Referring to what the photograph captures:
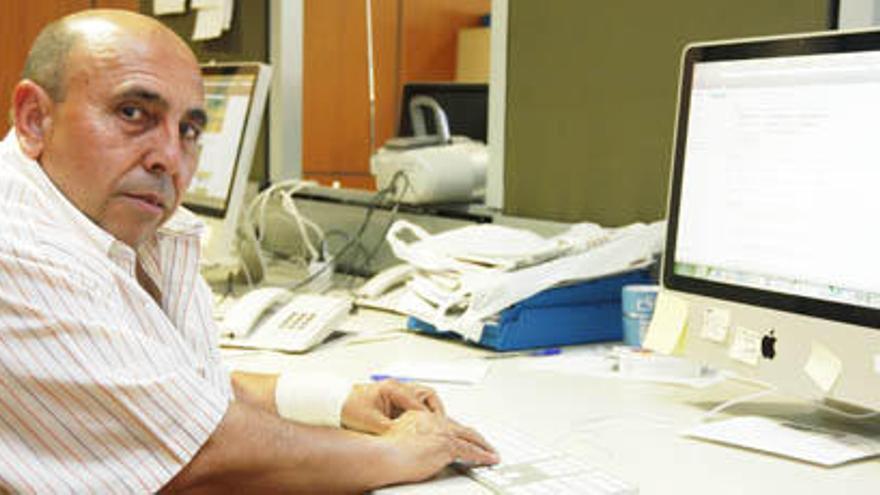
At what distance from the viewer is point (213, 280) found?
263cm

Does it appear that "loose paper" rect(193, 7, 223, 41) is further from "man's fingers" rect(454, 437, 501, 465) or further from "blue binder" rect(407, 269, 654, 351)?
"man's fingers" rect(454, 437, 501, 465)

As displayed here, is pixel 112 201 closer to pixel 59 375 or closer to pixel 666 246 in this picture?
pixel 59 375

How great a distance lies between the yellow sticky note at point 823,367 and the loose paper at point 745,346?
8 centimetres

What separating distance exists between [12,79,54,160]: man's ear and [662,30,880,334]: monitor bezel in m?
0.82

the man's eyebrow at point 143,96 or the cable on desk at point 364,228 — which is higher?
the man's eyebrow at point 143,96

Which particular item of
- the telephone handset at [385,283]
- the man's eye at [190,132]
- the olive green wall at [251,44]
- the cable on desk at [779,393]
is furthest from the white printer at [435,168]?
the man's eye at [190,132]

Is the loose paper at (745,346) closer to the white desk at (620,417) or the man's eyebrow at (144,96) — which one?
the white desk at (620,417)

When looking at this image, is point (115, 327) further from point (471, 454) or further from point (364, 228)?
point (364, 228)

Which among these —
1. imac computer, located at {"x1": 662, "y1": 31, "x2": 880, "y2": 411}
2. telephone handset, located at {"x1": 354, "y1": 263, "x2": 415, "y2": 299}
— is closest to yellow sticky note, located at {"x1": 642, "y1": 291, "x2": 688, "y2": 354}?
imac computer, located at {"x1": 662, "y1": 31, "x2": 880, "y2": 411}

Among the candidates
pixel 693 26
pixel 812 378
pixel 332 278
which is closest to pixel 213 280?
pixel 332 278

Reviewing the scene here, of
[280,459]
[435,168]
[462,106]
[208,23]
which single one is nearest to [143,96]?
[280,459]

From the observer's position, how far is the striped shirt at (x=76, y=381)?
1.02 metres

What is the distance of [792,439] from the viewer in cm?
129

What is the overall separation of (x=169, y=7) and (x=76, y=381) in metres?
2.78
